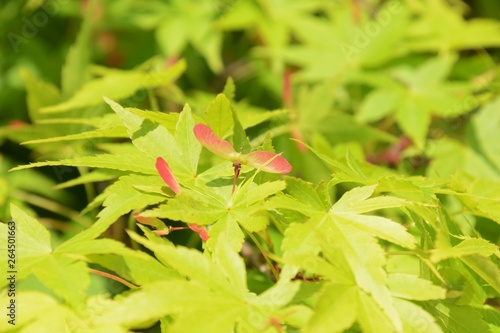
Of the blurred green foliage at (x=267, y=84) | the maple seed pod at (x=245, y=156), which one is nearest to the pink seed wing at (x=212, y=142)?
the maple seed pod at (x=245, y=156)

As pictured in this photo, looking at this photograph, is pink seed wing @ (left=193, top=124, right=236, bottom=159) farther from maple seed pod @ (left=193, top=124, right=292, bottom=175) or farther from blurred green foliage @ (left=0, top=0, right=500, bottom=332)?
blurred green foliage @ (left=0, top=0, right=500, bottom=332)

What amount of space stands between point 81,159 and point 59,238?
848mm

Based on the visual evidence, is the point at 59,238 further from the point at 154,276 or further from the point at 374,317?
the point at 374,317

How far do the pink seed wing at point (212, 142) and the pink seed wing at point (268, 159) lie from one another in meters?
0.02

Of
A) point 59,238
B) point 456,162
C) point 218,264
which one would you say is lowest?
point 59,238

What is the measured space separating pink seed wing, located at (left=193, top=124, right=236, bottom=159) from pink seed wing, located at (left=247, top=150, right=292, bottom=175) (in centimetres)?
2

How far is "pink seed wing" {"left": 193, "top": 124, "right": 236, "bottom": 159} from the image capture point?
708mm

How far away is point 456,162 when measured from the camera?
1408 millimetres

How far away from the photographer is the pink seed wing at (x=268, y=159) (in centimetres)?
71

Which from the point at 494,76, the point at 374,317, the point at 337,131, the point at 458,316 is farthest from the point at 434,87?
the point at 374,317

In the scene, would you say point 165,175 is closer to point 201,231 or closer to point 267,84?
point 201,231

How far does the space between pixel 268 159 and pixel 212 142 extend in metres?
0.07

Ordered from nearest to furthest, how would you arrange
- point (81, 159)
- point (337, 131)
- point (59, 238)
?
point (81, 159) < point (337, 131) < point (59, 238)

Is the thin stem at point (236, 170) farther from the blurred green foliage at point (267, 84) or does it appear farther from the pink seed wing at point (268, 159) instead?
the blurred green foliage at point (267, 84)
